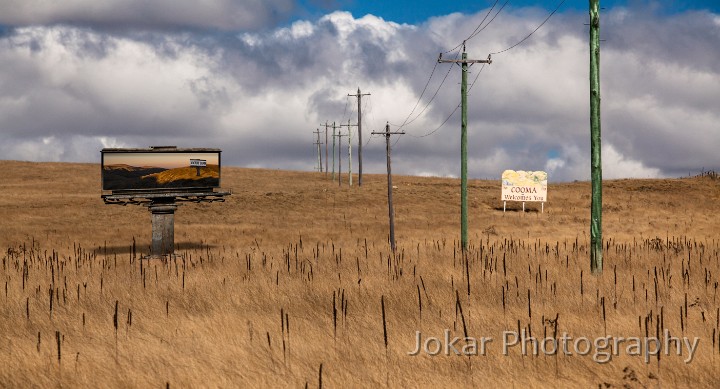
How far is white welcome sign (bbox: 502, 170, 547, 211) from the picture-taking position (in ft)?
149

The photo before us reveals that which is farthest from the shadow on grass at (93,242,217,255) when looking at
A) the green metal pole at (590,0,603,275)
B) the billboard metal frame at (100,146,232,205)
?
the green metal pole at (590,0,603,275)

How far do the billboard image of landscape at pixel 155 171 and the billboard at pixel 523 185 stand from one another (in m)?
25.6

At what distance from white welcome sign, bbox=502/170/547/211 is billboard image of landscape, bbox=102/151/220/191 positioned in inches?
1007

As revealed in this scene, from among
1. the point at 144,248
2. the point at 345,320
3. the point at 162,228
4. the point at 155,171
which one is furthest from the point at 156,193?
the point at 345,320

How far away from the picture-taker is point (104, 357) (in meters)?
8.12

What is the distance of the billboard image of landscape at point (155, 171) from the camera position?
79.7 feet

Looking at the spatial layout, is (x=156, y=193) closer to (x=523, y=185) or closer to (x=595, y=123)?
(x=595, y=123)

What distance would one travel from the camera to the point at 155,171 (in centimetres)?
2467

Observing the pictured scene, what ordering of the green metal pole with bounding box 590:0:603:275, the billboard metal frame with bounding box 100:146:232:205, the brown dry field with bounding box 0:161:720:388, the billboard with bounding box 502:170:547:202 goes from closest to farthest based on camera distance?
the brown dry field with bounding box 0:161:720:388 < the green metal pole with bounding box 590:0:603:275 < the billboard metal frame with bounding box 100:146:232:205 < the billboard with bounding box 502:170:547:202

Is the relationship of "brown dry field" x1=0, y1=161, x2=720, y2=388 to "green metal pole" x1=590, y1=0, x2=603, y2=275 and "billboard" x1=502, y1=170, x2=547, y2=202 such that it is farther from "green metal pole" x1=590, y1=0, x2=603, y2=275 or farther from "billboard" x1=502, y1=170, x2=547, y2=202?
"billboard" x1=502, y1=170, x2=547, y2=202

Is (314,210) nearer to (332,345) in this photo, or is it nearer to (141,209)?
(141,209)

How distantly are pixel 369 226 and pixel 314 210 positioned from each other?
840 centimetres

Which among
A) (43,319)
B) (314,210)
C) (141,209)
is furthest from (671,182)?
(43,319)

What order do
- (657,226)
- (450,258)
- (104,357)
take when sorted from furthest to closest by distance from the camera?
(657,226)
(450,258)
(104,357)
